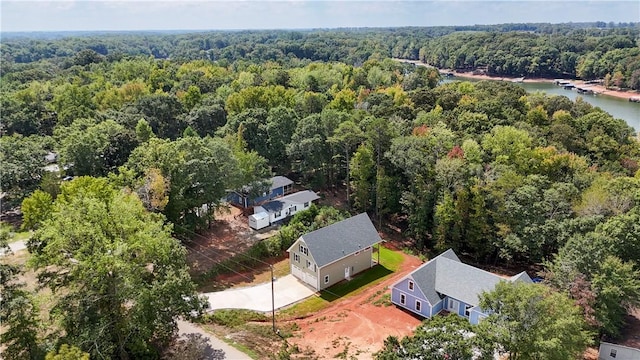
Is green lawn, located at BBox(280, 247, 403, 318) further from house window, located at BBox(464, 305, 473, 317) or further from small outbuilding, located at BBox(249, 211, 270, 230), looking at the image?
small outbuilding, located at BBox(249, 211, 270, 230)

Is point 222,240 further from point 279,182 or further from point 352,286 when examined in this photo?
point 352,286

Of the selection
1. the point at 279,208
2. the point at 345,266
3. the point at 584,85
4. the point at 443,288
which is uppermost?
the point at 584,85

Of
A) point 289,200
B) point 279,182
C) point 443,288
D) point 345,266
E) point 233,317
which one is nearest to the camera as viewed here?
point 233,317

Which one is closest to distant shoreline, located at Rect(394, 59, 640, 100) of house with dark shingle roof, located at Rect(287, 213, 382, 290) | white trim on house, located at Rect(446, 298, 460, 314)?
house with dark shingle roof, located at Rect(287, 213, 382, 290)

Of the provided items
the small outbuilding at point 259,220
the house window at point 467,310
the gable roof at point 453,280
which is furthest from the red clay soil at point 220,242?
the house window at point 467,310

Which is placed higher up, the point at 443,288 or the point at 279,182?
the point at 279,182

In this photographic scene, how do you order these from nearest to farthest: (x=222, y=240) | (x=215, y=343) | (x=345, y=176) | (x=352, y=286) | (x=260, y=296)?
1. (x=215, y=343)
2. (x=260, y=296)
3. (x=352, y=286)
4. (x=222, y=240)
5. (x=345, y=176)

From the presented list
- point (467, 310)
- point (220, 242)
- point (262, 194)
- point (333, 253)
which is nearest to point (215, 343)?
point (333, 253)

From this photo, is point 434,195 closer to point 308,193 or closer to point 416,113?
point 308,193
